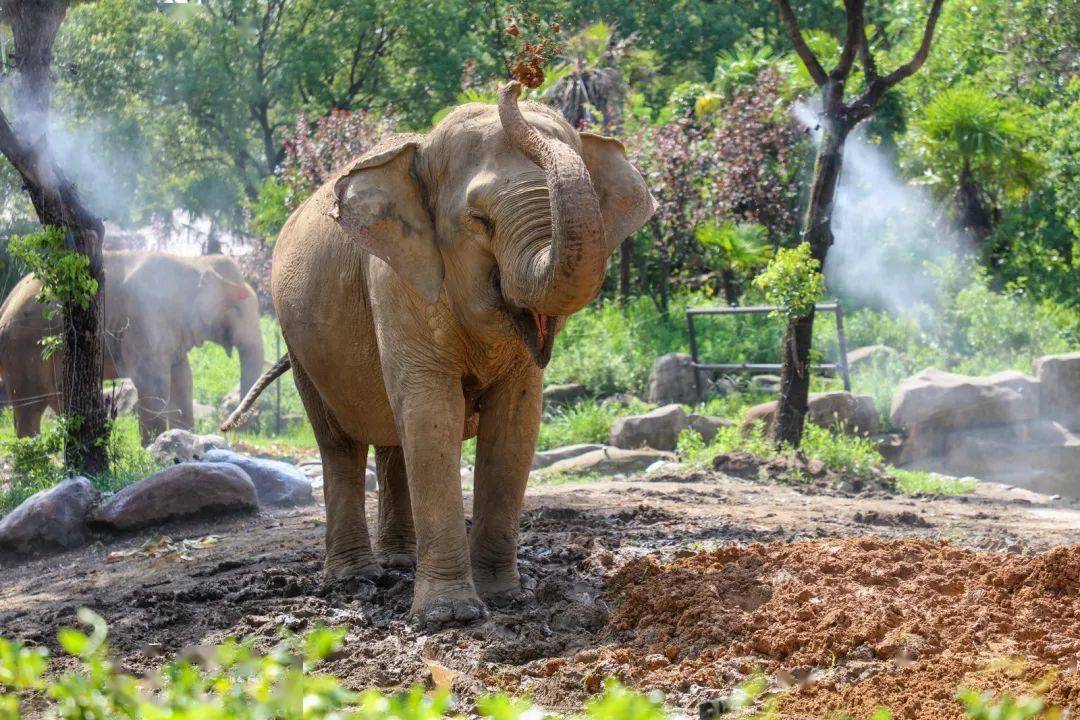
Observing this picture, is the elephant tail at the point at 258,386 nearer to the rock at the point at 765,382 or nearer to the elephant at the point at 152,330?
the elephant at the point at 152,330

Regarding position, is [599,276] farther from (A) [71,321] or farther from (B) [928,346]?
(B) [928,346]

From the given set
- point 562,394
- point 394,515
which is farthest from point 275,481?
point 562,394

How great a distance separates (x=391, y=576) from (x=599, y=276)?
2.64 metres

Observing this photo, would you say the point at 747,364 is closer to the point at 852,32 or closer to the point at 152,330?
the point at 852,32

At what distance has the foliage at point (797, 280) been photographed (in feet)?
36.9

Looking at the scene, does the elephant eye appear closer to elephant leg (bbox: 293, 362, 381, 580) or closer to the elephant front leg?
the elephant front leg

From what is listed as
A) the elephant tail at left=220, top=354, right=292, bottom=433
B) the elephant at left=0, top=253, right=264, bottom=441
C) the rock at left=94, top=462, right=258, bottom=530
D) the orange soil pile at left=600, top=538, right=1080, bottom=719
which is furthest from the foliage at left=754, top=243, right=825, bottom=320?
the elephant at left=0, top=253, right=264, bottom=441

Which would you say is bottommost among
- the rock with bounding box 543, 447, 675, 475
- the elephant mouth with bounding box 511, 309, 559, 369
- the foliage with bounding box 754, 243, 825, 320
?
the rock with bounding box 543, 447, 675, 475

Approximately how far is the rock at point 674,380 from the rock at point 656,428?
70.5 inches

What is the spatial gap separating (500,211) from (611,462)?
764 cm

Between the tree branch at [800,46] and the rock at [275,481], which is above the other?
the tree branch at [800,46]

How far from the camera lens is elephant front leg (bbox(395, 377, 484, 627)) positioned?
583 cm

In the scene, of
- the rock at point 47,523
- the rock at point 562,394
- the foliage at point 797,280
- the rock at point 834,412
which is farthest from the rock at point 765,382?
the rock at point 47,523

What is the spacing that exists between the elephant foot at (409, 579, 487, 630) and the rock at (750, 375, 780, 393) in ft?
31.7
